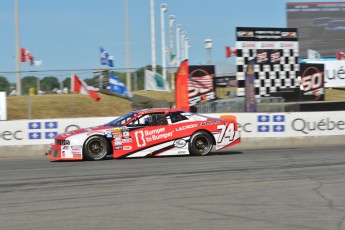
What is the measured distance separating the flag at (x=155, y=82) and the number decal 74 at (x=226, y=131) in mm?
7900

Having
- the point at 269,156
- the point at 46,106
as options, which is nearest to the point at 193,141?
the point at 269,156

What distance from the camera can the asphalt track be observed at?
245 inches

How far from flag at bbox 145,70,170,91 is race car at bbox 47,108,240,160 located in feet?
26.3

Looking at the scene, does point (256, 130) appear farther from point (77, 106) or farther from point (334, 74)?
point (334, 74)

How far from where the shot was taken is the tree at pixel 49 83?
2150 cm

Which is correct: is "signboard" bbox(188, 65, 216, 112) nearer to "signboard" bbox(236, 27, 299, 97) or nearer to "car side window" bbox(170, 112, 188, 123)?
"signboard" bbox(236, 27, 299, 97)

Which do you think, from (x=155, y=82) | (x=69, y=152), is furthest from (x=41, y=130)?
(x=155, y=82)

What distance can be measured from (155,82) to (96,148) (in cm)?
950

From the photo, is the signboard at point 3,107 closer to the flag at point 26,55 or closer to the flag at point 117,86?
the flag at point 117,86

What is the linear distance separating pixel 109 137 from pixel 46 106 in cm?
1311

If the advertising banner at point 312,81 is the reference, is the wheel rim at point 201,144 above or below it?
below

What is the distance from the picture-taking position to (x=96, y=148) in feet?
44.3

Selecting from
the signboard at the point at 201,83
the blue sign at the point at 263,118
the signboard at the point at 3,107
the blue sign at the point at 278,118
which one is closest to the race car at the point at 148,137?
the blue sign at the point at 263,118

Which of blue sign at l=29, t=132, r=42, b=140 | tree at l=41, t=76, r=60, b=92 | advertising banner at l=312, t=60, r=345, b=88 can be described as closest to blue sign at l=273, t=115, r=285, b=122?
blue sign at l=29, t=132, r=42, b=140
